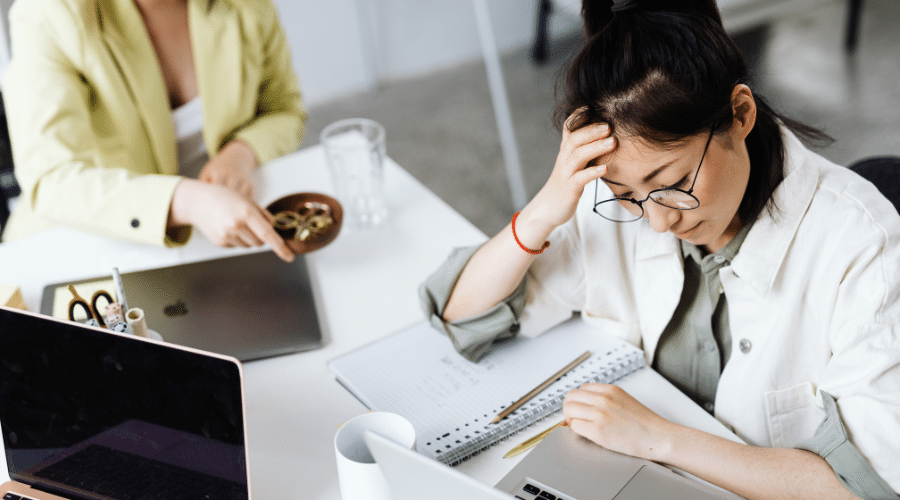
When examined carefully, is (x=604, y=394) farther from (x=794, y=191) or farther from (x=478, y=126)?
(x=478, y=126)

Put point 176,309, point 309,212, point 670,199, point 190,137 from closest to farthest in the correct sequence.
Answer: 1. point 670,199
2. point 176,309
3. point 309,212
4. point 190,137

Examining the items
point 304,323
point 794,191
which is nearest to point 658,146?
point 794,191

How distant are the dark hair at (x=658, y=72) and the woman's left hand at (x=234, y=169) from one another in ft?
2.47

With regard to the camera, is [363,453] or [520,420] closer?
[363,453]

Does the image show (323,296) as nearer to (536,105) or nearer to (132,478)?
(132,478)

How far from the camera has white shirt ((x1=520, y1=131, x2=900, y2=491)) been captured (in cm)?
79

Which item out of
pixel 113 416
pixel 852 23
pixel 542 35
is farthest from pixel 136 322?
→ pixel 852 23

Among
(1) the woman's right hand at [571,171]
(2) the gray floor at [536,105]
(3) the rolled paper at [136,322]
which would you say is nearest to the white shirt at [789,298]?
(1) the woman's right hand at [571,171]

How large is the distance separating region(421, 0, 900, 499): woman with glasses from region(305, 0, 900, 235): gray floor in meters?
1.51

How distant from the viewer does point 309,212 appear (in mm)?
1268

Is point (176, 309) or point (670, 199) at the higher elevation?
point (670, 199)

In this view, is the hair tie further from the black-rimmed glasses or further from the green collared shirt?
the green collared shirt

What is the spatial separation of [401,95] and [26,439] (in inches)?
108

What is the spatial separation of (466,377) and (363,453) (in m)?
0.24
